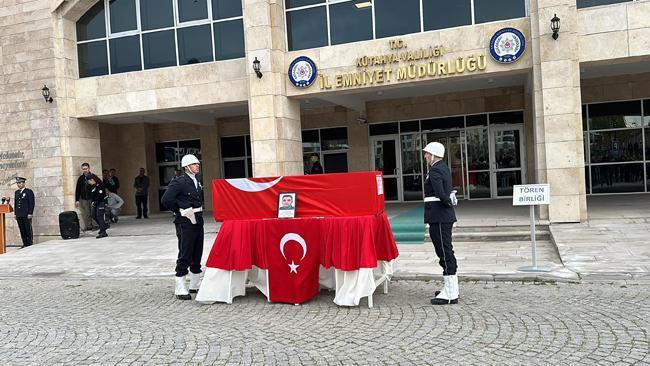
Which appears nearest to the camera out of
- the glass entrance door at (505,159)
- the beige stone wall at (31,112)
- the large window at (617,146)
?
the beige stone wall at (31,112)

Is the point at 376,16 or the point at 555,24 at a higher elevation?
the point at 376,16

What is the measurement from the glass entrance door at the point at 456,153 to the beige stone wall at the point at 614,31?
680 cm

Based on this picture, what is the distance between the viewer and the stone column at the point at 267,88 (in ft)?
44.4

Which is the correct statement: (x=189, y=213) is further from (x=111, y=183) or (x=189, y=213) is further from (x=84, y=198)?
(x=111, y=183)

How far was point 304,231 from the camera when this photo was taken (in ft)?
22.1

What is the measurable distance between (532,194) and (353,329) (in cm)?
390

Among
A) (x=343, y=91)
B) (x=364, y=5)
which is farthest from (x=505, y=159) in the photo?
(x=364, y=5)

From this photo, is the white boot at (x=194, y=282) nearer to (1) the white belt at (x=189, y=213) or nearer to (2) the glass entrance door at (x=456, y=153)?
(1) the white belt at (x=189, y=213)

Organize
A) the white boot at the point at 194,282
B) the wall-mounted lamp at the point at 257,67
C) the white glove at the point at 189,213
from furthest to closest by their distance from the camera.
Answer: the wall-mounted lamp at the point at 257,67 → the white boot at the point at 194,282 → the white glove at the point at 189,213

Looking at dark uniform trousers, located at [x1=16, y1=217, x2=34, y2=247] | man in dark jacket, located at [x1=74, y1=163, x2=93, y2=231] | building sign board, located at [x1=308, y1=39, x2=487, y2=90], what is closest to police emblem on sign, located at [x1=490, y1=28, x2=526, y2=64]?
building sign board, located at [x1=308, y1=39, x2=487, y2=90]

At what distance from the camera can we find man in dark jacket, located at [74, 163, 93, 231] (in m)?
15.1

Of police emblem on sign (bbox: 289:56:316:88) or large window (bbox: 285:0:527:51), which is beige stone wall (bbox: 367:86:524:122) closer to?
large window (bbox: 285:0:527:51)

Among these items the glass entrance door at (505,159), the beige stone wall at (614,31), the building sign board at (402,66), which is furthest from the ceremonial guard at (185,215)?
the glass entrance door at (505,159)

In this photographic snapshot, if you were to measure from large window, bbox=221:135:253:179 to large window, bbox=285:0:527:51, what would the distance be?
7115mm
